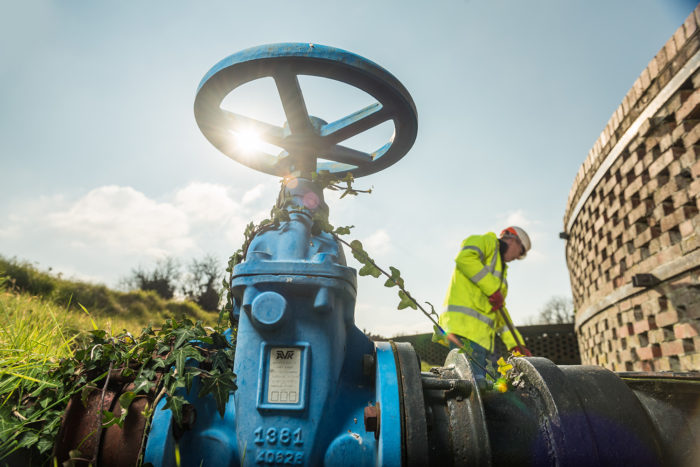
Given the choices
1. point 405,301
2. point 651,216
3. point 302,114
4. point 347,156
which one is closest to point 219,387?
point 405,301

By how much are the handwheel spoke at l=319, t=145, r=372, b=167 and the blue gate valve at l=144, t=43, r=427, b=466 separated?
0.40 metres

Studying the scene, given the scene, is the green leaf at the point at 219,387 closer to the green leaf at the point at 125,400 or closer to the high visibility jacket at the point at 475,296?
the green leaf at the point at 125,400

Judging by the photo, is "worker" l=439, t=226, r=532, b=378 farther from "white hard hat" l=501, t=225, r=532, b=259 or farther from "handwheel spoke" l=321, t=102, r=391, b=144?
"handwheel spoke" l=321, t=102, r=391, b=144

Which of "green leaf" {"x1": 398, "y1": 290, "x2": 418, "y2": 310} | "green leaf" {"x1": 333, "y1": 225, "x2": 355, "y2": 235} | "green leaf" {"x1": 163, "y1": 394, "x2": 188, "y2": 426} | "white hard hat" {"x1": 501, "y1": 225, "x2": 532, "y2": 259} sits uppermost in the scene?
"white hard hat" {"x1": 501, "y1": 225, "x2": 532, "y2": 259}

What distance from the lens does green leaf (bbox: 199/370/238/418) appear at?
132 cm

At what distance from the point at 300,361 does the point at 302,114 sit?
3.46ft

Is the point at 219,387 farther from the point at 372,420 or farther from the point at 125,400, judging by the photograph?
the point at 372,420

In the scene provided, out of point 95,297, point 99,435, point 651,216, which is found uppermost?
point 95,297

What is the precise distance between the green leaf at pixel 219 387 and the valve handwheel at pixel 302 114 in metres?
0.92

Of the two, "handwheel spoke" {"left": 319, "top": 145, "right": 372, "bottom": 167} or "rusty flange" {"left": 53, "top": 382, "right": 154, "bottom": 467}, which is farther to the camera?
"handwheel spoke" {"left": 319, "top": 145, "right": 372, "bottom": 167}

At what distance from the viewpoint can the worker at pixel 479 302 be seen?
11.3 feet

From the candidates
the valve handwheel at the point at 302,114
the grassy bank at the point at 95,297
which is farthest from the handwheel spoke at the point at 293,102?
the grassy bank at the point at 95,297

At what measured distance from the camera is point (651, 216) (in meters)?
3.34

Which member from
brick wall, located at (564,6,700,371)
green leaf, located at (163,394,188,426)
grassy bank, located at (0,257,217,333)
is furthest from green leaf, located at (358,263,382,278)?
grassy bank, located at (0,257,217,333)
